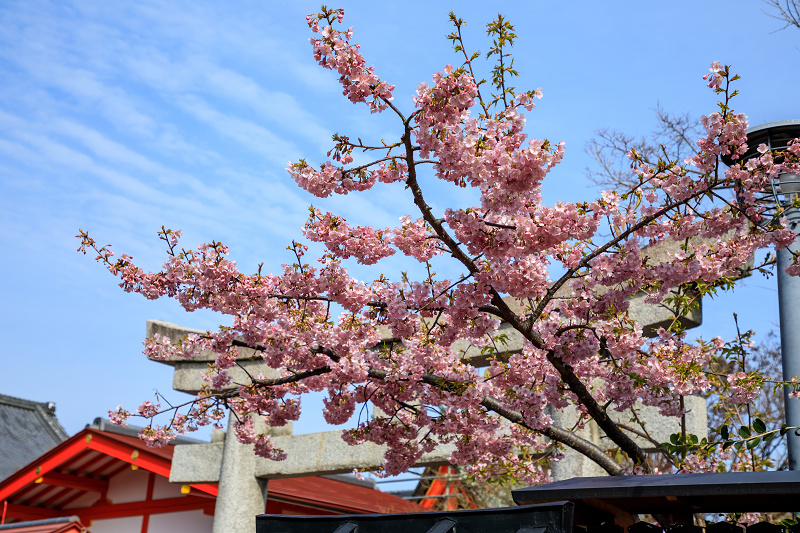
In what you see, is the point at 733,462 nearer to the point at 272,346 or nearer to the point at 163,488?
the point at 272,346

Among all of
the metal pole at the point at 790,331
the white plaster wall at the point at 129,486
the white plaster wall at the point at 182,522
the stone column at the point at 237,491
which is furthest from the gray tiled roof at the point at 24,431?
the metal pole at the point at 790,331

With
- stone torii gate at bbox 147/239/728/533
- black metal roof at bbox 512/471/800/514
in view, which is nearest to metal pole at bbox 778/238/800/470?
stone torii gate at bbox 147/239/728/533

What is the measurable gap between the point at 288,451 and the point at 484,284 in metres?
6.15

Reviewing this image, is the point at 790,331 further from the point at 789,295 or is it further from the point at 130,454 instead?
the point at 130,454

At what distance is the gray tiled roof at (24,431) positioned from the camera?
22172 mm

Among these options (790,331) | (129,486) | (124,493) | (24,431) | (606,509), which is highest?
(24,431)

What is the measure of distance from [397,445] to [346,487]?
918 centimetres

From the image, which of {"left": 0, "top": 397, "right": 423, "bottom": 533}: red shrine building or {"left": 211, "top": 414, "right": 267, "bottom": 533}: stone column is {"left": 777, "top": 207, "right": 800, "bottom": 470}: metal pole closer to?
{"left": 211, "top": 414, "right": 267, "bottom": 533}: stone column

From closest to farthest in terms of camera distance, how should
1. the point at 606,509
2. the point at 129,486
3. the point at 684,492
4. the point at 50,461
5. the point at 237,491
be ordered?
1. the point at 684,492
2. the point at 606,509
3. the point at 237,491
4. the point at 50,461
5. the point at 129,486

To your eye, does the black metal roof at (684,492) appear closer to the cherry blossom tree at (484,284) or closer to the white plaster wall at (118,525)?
Result: the cherry blossom tree at (484,284)

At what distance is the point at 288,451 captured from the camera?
35.4 ft

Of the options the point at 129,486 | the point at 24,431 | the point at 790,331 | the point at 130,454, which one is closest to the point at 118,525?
the point at 129,486

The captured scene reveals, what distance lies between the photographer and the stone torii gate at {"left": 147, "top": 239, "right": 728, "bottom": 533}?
830 centimetres

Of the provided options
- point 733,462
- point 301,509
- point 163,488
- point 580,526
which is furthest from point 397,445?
point 163,488
